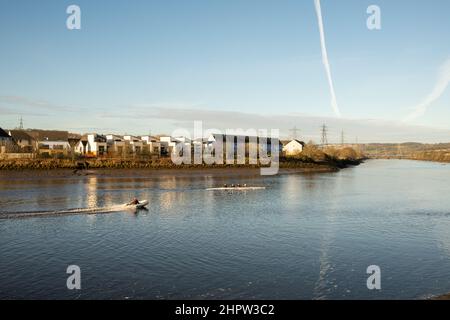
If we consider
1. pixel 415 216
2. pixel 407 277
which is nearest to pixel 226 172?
pixel 415 216

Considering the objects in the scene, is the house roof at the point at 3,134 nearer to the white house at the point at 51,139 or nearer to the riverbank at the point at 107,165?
the white house at the point at 51,139

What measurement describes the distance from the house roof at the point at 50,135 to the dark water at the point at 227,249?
3211 inches

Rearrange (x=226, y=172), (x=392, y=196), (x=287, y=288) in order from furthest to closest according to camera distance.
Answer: (x=226, y=172)
(x=392, y=196)
(x=287, y=288)

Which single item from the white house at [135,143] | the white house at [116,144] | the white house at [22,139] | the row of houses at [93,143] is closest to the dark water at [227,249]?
the white house at [116,144]

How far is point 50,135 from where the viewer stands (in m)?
125

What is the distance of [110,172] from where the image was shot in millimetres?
83250

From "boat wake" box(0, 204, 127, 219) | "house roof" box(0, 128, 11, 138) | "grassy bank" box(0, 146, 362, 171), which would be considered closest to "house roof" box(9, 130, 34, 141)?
"house roof" box(0, 128, 11, 138)

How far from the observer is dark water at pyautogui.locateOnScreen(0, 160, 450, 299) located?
61.2 ft

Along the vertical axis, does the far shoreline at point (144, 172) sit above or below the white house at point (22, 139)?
below

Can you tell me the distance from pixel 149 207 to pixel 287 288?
24942mm

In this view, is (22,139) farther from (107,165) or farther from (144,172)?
(144,172)

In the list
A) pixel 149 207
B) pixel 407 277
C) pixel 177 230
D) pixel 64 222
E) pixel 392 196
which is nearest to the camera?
pixel 407 277

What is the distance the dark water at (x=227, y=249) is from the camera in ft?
61.2
